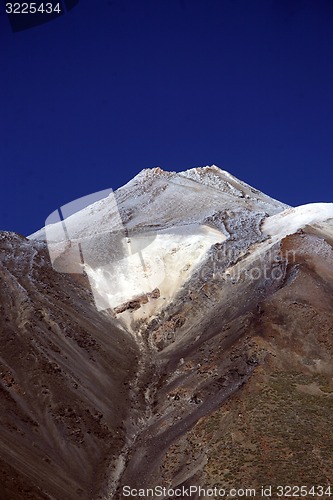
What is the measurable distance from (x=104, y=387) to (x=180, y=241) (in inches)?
1021

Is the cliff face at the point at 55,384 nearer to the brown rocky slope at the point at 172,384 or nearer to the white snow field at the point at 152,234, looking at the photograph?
the brown rocky slope at the point at 172,384

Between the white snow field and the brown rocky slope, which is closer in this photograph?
the brown rocky slope

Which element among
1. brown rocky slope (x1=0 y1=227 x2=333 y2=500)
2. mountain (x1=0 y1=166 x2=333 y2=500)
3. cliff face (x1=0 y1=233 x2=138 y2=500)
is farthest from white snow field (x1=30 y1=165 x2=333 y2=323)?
cliff face (x1=0 y1=233 x2=138 y2=500)

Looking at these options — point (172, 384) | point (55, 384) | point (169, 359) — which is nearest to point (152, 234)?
point (169, 359)

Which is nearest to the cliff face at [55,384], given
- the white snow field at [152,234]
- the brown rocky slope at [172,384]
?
the brown rocky slope at [172,384]

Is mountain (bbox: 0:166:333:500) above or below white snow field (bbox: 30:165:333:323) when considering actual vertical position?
below

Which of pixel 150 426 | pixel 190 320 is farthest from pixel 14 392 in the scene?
pixel 190 320

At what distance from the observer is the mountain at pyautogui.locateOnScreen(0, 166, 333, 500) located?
24.9 meters

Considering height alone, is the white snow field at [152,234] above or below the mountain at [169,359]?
above

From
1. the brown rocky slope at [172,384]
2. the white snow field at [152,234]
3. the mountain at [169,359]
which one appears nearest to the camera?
the brown rocky slope at [172,384]

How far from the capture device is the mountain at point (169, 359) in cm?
2486

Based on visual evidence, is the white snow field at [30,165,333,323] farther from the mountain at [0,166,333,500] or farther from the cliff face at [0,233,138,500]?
the cliff face at [0,233,138,500]

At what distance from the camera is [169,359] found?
39.2 m

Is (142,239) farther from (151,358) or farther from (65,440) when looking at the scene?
(65,440)
